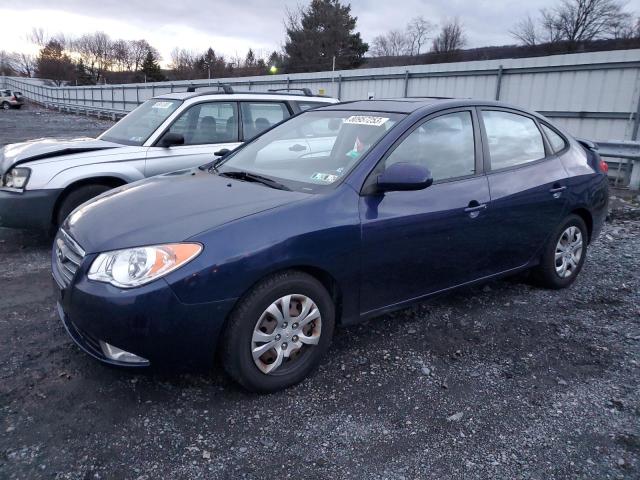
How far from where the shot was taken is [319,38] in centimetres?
4672

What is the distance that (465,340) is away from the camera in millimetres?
3508

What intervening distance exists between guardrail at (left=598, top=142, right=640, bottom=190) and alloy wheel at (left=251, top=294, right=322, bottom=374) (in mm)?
7514

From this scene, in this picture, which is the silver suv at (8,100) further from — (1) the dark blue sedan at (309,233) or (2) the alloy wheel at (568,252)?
(2) the alloy wheel at (568,252)

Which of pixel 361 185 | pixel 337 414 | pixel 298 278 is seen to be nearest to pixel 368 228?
pixel 361 185

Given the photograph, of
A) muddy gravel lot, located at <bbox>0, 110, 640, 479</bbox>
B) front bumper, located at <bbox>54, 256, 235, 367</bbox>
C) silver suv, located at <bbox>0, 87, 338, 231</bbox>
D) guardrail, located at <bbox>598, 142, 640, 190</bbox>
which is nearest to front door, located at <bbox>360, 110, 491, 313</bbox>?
muddy gravel lot, located at <bbox>0, 110, 640, 479</bbox>

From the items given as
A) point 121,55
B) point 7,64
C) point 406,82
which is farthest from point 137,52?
point 406,82

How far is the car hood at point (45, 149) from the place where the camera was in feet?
16.6

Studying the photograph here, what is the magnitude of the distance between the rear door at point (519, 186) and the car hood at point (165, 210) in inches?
64.7

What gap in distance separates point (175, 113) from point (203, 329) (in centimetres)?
390

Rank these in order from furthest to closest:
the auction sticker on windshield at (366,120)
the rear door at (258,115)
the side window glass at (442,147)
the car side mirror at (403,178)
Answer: the rear door at (258,115) → the auction sticker on windshield at (366,120) → the side window glass at (442,147) → the car side mirror at (403,178)

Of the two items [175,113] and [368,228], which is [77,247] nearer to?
[368,228]

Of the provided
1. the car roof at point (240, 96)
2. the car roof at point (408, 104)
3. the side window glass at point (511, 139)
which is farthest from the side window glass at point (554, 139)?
the car roof at point (240, 96)

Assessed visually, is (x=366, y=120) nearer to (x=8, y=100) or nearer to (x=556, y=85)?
(x=556, y=85)

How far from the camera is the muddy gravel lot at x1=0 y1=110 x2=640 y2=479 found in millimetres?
2297
